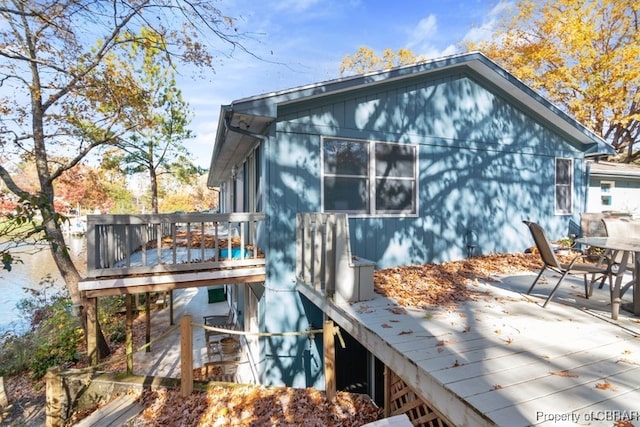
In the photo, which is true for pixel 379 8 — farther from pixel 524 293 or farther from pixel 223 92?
pixel 524 293

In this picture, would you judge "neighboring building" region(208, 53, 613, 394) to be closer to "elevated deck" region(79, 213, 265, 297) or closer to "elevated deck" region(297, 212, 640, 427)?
"elevated deck" region(79, 213, 265, 297)

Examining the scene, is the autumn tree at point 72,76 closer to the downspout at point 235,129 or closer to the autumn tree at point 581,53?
the downspout at point 235,129

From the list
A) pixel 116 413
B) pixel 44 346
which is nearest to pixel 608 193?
pixel 116 413

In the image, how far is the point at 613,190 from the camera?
1112 centimetres

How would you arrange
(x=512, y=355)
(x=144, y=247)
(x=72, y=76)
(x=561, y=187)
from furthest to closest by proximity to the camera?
(x=561, y=187) < (x=72, y=76) < (x=144, y=247) < (x=512, y=355)

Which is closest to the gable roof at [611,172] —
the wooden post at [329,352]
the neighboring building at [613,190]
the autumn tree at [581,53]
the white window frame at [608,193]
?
the neighboring building at [613,190]

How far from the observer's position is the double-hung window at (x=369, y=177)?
5867 millimetres

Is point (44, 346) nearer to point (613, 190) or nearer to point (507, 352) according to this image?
point (507, 352)

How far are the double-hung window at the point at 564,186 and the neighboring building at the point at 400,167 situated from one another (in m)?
0.03

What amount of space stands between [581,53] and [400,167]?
13.6 metres

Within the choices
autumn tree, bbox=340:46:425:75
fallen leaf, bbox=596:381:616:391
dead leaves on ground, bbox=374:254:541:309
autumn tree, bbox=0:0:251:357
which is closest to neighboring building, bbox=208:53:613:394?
dead leaves on ground, bbox=374:254:541:309

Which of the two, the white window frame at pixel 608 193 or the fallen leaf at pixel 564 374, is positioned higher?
the white window frame at pixel 608 193

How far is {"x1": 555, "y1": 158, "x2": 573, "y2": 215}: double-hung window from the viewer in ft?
26.7

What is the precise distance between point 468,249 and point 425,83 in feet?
11.7
